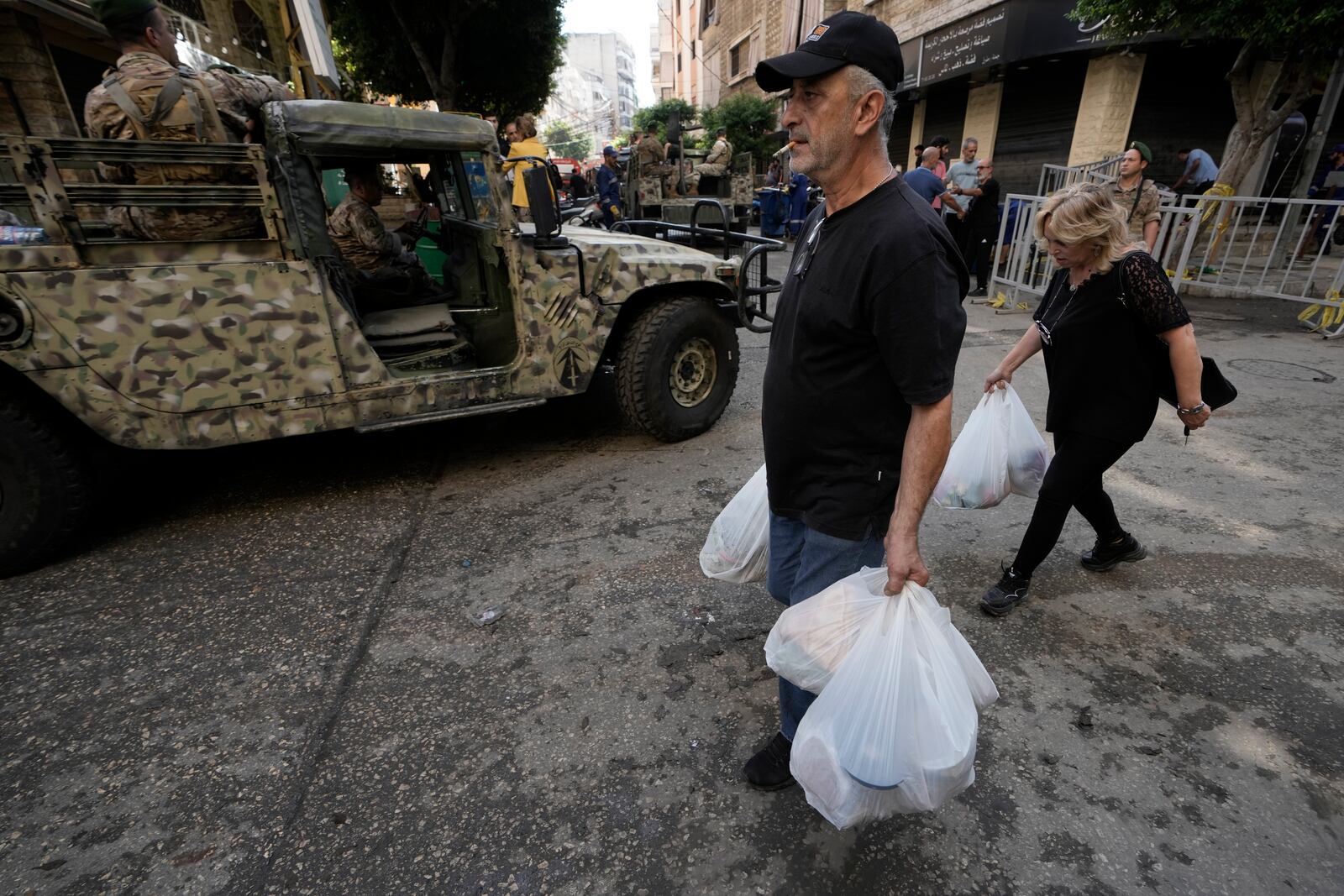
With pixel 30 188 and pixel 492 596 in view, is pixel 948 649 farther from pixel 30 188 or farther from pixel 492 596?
pixel 30 188

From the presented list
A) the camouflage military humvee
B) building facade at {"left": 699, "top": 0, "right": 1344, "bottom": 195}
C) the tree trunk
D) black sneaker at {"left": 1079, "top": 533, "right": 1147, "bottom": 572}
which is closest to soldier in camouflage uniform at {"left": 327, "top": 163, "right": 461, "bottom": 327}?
the camouflage military humvee

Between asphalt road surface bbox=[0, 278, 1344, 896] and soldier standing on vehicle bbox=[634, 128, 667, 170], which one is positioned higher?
soldier standing on vehicle bbox=[634, 128, 667, 170]

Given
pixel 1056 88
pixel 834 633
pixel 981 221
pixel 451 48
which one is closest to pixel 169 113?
pixel 834 633

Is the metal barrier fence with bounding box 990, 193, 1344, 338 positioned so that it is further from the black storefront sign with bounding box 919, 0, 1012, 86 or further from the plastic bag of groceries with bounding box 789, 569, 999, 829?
the plastic bag of groceries with bounding box 789, 569, 999, 829

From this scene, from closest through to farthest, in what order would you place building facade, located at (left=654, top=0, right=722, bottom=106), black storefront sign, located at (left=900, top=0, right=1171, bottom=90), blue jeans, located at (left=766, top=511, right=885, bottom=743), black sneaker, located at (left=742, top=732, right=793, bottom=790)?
blue jeans, located at (left=766, top=511, right=885, bottom=743)
black sneaker, located at (left=742, top=732, right=793, bottom=790)
black storefront sign, located at (left=900, top=0, right=1171, bottom=90)
building facade, located at (left=654, top=0, right=722, bottom=106)

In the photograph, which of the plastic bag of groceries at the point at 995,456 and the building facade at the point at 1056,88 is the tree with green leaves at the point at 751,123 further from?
the plastic bag of groceries at the point at 995,456

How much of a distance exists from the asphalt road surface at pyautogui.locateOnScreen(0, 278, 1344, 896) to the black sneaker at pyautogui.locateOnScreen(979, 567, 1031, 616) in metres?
0.06

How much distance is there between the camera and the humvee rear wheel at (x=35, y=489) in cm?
269

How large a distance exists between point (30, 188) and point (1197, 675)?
4666mm

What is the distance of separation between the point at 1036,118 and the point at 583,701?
49.5 feet

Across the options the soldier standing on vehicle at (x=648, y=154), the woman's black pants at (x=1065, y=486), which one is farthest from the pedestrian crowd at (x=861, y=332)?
the soldier standing on vehicle at (x=648, y=154)

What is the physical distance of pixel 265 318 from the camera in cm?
293

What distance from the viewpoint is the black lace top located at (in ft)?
7.14

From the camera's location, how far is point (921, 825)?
69.7 inches
